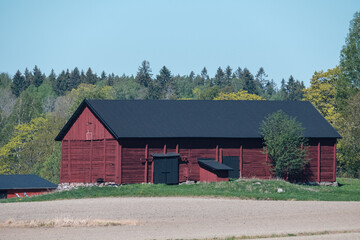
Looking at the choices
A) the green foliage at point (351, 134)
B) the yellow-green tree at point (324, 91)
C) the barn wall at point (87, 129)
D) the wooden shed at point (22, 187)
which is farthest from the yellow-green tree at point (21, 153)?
the green foliage at point (351, 134)

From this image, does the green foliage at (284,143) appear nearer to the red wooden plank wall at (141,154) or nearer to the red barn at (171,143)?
the red barn at (171,143)

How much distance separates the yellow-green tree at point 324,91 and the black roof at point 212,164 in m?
34.0

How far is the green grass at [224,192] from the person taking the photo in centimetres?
4747

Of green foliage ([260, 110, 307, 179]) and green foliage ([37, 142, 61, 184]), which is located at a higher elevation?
green foliage ([260, 110, 307, 179])

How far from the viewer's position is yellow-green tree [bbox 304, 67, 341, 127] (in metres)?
89.3

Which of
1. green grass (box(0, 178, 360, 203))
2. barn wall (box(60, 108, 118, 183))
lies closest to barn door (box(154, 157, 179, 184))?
green grass (box(0, 178, 360, 203))

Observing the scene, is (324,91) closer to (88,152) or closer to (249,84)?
(88,152)

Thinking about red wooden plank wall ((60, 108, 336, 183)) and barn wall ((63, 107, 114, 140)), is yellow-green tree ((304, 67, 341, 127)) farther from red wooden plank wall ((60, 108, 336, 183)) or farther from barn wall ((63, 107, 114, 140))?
barn wall ((63, 107, 114, 140))

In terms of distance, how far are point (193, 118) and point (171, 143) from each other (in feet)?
14.5

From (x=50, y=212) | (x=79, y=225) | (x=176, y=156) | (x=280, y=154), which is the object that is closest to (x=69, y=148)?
(x=176, y=156)

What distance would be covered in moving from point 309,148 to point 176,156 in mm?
12434

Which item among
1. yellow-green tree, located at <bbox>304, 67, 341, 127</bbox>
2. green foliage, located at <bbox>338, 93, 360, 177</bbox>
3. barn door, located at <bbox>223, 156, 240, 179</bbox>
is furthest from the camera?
yellow-green tree, located at <bbox>304, 67, 341, 127</bbox>

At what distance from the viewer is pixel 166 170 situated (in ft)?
188

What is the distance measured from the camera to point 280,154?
58281 mm
